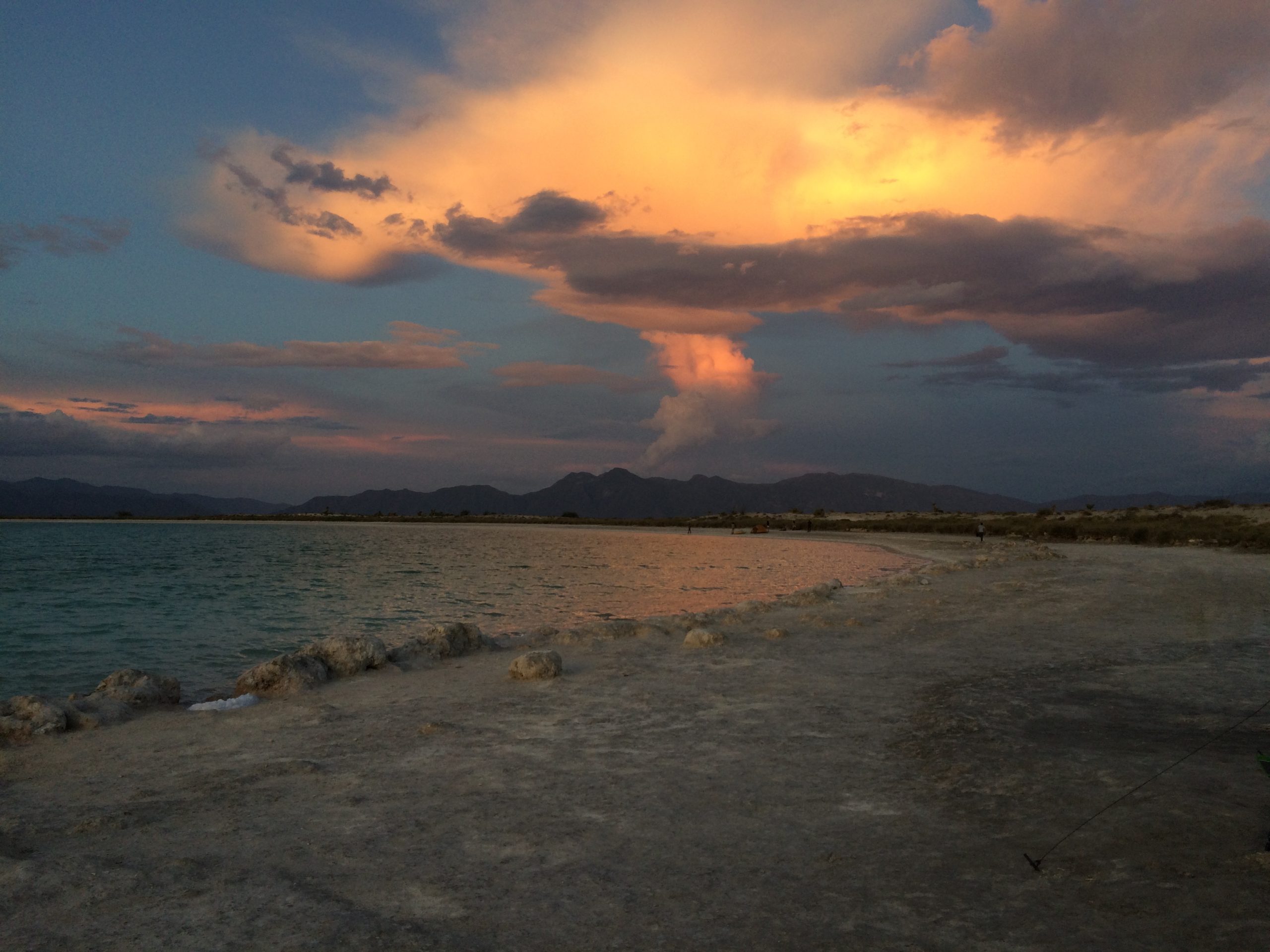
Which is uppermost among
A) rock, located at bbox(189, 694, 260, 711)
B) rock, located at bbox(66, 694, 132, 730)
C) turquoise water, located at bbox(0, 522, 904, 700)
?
rock, located at bbox(66, 694, 132, 730)

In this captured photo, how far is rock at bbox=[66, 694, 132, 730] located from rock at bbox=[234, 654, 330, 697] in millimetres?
1571

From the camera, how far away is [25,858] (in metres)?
5.38

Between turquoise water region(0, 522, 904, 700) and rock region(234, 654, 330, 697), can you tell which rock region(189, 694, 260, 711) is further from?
turquoise water region(0, 522, 904, 700)

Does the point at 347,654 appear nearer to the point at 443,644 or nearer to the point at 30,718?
the point at 443,644

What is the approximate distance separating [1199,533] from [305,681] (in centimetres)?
4929

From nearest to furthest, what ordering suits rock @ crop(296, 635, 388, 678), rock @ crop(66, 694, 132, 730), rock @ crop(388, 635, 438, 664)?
rock @ crop(66, 694, 132, 730)
rock @ crop(296, 635, 388, 678)
rock @ crop(388, 635, 438, 664)

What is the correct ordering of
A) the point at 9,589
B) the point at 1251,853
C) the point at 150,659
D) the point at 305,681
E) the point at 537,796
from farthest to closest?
the point at 9,589 < the point at 150,659 < the point at 305,681 < the point at 537,796 < the point at 1251,853

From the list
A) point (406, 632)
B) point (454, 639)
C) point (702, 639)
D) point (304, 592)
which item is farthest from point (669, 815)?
point (304, 592)

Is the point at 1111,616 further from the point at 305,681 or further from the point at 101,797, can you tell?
the point at 101,797

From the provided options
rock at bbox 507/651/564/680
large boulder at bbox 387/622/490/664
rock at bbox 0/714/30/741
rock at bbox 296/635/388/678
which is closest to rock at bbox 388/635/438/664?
large boulder at bbox 387/622/490/664

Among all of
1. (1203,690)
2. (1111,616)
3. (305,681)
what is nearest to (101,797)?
(305,681)

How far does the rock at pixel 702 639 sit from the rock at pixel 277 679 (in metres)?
6.78

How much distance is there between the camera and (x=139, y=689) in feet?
35.9

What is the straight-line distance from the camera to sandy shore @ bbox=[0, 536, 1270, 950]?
4414mm
